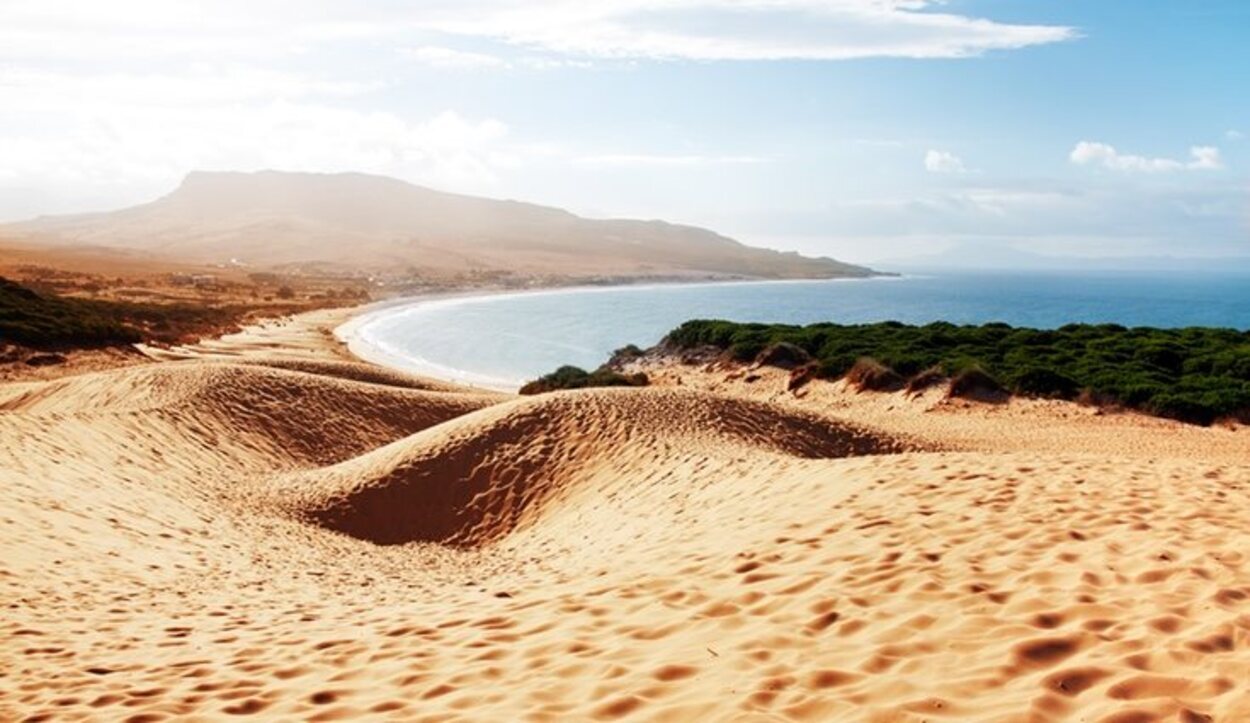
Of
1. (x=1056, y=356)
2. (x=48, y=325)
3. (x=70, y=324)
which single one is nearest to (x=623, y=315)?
(x=70, y=324)

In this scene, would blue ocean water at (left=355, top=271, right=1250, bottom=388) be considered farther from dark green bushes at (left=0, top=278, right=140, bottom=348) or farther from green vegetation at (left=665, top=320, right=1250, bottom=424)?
dark green bushes at (left=0, top=278, right=140, bottom=348)

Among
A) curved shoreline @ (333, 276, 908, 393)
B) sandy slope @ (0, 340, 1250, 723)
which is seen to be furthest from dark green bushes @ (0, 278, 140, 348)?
sandy slope @ (0, 340, 1250, 723)

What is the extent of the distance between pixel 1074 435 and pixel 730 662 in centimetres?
2140

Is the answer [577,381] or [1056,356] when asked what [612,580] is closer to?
[577,381]

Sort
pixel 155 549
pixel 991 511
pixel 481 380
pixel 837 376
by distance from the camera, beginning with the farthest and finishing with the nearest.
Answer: pixel 481 380, pixel 837 376, pixel 155 549, pixel 991 511

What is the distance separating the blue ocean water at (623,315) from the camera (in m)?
59.1

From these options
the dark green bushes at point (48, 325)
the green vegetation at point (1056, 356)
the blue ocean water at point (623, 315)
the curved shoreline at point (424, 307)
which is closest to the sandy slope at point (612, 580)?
the green vegetation at point (1056, 356)

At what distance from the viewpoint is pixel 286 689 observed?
5.48 metres

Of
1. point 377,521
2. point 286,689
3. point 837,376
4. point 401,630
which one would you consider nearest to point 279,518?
point 377,521

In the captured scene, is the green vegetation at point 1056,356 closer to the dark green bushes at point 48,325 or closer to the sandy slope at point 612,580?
the sandy slope at point 612,580

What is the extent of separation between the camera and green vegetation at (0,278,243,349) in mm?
33531

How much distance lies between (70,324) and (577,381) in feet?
65.8

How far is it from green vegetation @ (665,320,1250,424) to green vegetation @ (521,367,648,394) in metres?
6.88

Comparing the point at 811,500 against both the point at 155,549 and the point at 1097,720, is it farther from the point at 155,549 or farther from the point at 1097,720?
the point at 155,549
